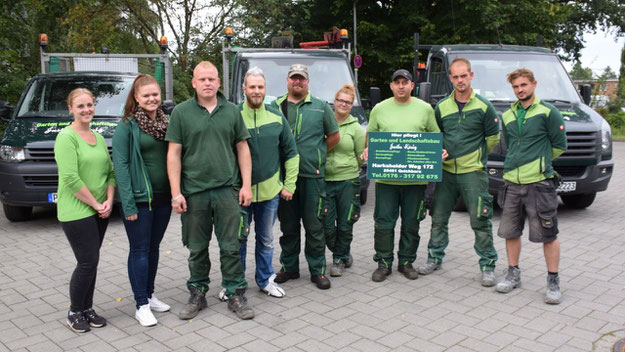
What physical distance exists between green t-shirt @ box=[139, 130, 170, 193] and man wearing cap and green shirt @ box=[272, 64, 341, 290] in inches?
49.6

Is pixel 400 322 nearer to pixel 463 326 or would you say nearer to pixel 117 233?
pixel 463 326

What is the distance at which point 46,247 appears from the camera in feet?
23.4

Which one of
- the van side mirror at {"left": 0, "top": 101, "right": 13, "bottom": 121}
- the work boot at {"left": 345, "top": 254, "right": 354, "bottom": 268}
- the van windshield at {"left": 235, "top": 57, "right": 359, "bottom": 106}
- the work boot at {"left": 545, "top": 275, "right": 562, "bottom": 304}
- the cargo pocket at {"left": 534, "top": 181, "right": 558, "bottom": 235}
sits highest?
the van windshield at {"left": 235, "top": 57, "right": 359, "bottom": 106}

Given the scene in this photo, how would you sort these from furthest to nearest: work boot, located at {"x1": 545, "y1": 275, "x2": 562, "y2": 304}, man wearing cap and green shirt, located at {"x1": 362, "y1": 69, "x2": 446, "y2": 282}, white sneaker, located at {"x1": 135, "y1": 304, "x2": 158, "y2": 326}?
1. man wearing cap and green shirt, located at {"x1": 362, "y1": 69, "x2": 446, "y2": 282}
2. work boot, located at {"x1": 545, "y1": 275, "x2": 562, "y2": 304}
3. white sneaker, located at {"x1": 135, "y1": 304, "x2": 158, "y2": 326}

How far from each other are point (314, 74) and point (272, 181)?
4.50m

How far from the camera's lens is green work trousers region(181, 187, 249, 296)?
479 cm

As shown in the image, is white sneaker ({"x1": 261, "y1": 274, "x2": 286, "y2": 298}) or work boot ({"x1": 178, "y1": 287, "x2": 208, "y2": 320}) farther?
white sneaker ({"x1": 261, "y1": 274, "x2": 286, "y2": 298})

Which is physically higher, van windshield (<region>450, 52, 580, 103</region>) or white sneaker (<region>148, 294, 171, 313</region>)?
van windshield (<region>450, 52, 580, 103</region>)

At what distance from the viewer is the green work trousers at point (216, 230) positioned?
4785mm

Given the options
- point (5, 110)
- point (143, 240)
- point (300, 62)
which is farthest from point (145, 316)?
point (300, 62)

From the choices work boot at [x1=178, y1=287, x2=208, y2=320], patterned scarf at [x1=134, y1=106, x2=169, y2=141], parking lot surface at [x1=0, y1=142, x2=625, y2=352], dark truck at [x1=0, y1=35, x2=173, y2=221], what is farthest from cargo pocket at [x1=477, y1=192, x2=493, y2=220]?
dark truck at [x1=0, y1=35, x2=173, y2=221]

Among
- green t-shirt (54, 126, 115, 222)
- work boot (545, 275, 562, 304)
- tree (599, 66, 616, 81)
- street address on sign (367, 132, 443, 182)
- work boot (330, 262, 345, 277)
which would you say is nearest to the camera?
green t-shirt (54, 126, 115, 222)

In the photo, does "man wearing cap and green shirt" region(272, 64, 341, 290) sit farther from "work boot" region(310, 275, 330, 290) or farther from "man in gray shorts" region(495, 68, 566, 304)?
"man in gray shorts" region(495, 68, 566, 304)

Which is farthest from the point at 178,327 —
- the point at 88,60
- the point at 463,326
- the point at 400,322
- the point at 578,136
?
the point at 88,60
